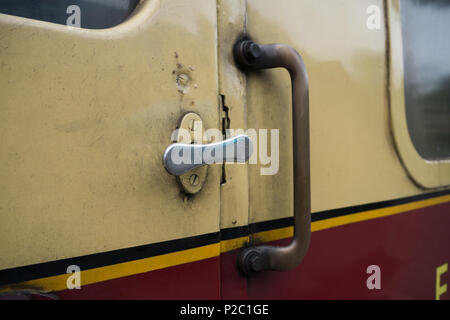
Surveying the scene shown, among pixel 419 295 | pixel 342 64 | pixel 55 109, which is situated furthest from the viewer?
pixel 419 295

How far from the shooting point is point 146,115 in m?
0.66

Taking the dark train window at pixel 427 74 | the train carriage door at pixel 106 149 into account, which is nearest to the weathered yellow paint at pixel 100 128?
the train carriage door at pixel 106 149

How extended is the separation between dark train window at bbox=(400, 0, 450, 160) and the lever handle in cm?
82

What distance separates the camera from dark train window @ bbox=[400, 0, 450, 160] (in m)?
1.28

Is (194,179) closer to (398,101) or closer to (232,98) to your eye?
(232,98)

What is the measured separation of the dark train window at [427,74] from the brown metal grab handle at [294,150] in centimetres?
62

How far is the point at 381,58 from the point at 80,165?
96 centimetres

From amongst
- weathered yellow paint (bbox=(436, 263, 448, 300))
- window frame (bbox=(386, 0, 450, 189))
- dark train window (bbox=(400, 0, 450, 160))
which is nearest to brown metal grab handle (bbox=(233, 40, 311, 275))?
window frame (bbox=(386, 0, 450, 189))

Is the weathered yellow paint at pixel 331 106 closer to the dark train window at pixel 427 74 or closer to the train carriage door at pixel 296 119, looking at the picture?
the train carriage door at pixel 296 119

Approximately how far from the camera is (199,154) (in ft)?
2.13

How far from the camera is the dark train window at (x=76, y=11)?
583mm

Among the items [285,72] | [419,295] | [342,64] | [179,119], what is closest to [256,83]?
[285,72]

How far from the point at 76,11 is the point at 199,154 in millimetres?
306
